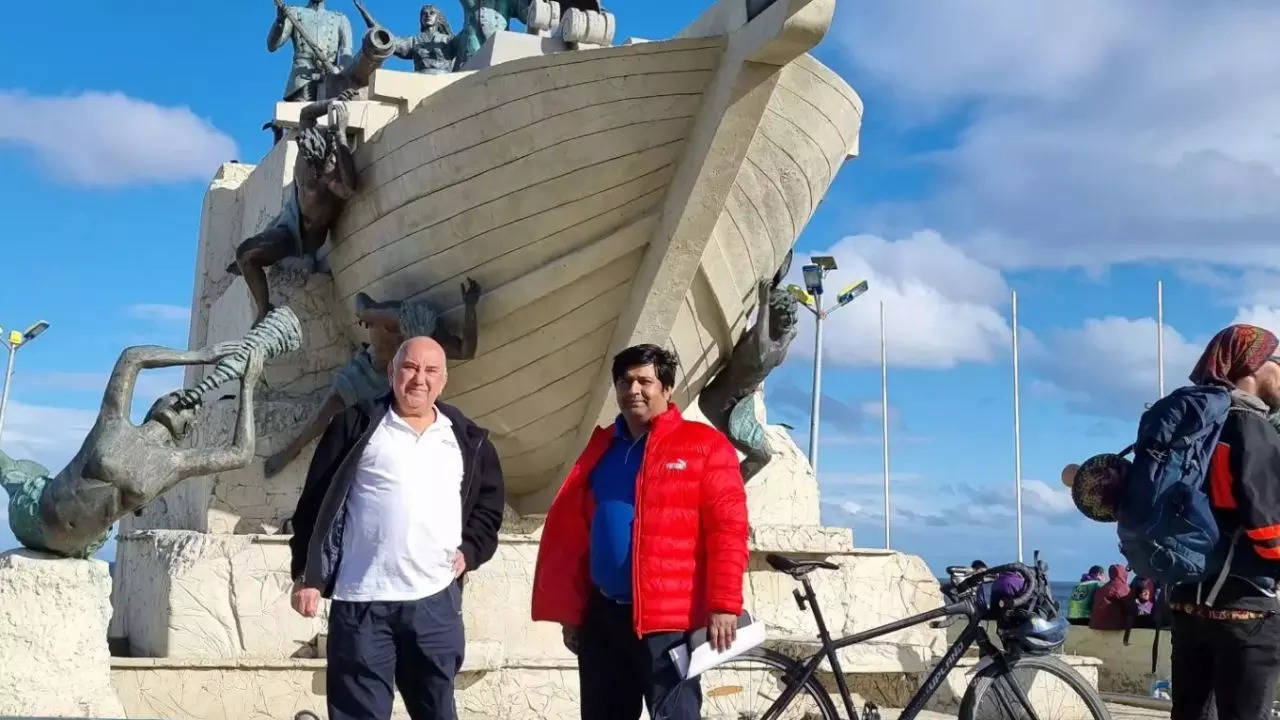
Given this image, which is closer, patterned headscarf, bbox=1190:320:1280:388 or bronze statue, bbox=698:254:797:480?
patterned headscarf, bbox=1190:320:1280:388

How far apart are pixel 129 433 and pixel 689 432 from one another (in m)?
3.18

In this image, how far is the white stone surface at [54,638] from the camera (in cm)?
523

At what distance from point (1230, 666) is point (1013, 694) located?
5.58 ft

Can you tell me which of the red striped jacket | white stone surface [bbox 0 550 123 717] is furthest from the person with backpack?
white stone surface [bbox 0 550 123 717]

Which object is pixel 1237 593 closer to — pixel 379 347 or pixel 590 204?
pixel 590 204

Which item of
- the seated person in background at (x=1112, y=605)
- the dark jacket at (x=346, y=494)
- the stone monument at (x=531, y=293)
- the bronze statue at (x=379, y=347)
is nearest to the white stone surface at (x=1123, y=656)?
Result: the seated person in background at (x=1112, y=605)

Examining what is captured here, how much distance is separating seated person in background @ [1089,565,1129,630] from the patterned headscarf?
7.59 metres

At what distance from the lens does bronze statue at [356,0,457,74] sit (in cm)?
1233

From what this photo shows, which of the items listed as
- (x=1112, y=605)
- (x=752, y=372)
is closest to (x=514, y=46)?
(x=752, y=372)

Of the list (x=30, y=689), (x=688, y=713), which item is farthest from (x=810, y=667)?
(x=30, y=689)

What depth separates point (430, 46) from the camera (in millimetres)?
12398

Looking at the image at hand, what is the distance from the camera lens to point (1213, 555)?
3.68 metres

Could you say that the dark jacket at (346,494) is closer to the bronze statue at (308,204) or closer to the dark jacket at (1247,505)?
the dark jacket at (1247,505)

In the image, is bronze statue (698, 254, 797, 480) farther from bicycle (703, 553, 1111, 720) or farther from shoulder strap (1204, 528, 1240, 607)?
shoulder strap (1204, 528, 1240, 607)
